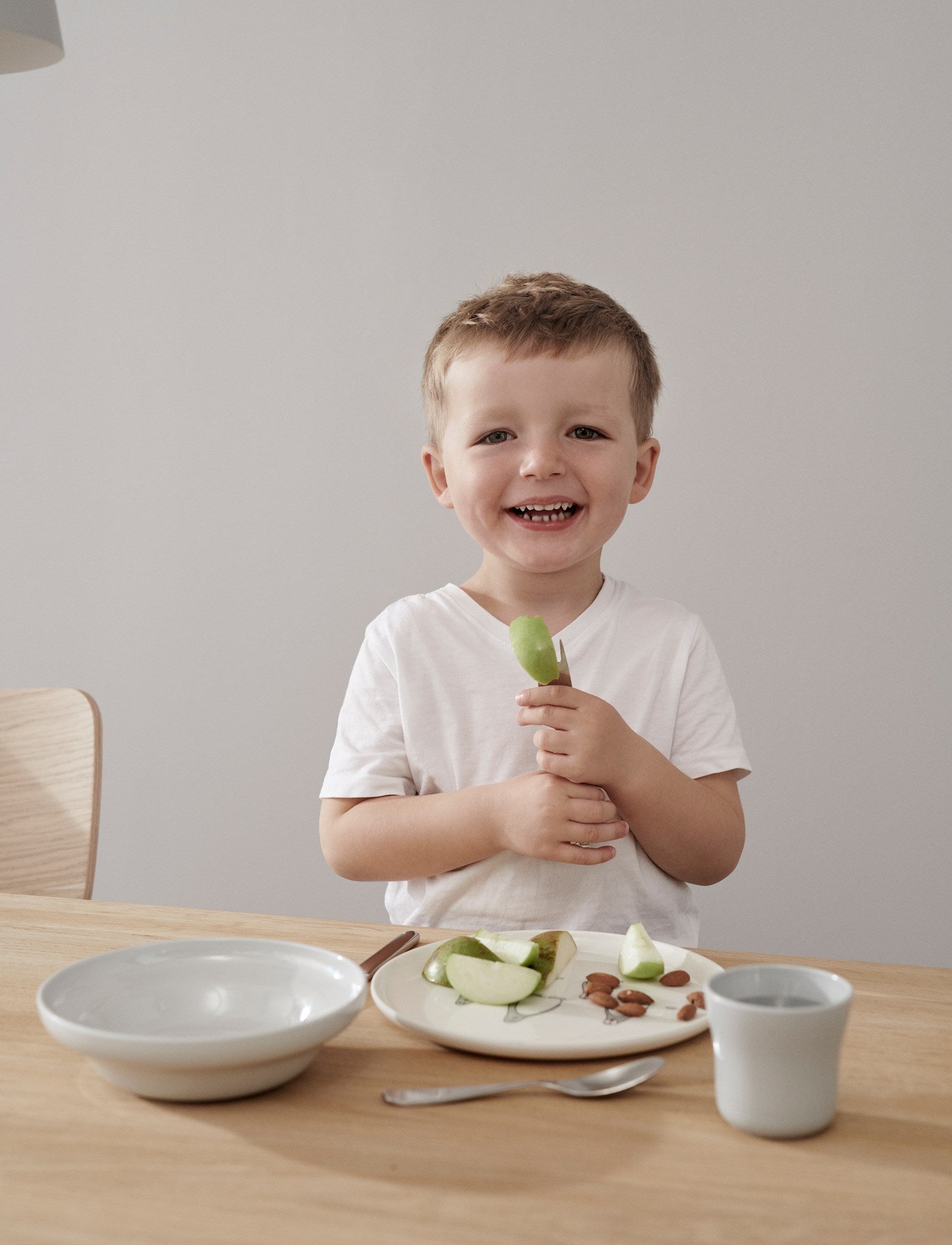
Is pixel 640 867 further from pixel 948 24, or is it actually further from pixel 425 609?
pixel 948 24

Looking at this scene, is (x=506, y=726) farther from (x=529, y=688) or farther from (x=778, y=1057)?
(x=778, y=1057)

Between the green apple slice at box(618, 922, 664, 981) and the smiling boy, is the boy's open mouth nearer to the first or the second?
the smiling boy

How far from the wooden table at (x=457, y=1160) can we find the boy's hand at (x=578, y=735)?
11.9 inches

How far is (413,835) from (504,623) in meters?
0.28

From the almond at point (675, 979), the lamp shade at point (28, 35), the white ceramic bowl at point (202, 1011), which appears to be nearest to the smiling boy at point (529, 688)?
the almond at point (675, 979)

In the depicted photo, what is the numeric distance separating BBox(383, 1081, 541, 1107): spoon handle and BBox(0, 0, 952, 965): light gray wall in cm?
172

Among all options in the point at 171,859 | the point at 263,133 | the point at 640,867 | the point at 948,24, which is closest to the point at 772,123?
the point at 948,24

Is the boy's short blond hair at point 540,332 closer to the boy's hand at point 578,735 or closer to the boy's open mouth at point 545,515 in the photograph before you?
the boy's open mouth at point 545,515

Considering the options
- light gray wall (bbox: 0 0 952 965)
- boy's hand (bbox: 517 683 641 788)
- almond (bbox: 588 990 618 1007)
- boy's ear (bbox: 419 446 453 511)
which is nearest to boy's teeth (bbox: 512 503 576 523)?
boy's ear (bbox: 419 446 453 511)

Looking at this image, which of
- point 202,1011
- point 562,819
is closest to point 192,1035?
point 202,1011

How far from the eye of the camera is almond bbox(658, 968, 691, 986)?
2.42 ft

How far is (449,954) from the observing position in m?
0.73

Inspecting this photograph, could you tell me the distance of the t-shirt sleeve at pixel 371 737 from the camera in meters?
1.10

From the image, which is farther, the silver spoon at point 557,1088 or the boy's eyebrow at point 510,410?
the boy's eyebrow at point 510,410
